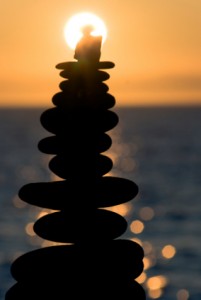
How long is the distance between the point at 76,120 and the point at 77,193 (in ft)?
1.40

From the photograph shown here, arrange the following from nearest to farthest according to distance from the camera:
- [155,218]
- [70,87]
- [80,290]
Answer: [80,290], [70,87], [155,218]

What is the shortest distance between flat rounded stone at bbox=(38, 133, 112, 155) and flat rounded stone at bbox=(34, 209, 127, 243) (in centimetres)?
36

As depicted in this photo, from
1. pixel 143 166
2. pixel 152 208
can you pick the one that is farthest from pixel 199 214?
pixel 143 166

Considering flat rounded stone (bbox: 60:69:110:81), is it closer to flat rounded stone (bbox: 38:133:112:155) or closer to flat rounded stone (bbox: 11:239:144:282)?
flat rounded stone (bbox: 38:133:112:155)

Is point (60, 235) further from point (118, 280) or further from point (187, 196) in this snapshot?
point (187, 196)

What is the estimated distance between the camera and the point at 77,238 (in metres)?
5.66

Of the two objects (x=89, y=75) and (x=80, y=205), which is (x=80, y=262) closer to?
(x=80, y=205)

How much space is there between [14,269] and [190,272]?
6776cm

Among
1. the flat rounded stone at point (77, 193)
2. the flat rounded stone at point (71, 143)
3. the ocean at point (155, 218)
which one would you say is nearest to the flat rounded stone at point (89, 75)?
the flat rounded stone at point (71, 143)

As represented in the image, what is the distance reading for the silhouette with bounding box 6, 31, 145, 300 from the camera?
5555 mm

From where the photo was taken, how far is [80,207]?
5688mm

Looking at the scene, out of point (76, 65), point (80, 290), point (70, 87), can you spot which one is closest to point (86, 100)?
point (70, 87)

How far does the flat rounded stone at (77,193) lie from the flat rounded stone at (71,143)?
0.18m

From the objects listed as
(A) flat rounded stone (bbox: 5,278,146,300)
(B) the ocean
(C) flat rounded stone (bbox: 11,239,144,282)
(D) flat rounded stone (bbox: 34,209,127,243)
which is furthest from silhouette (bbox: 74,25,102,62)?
(B) the ocean
